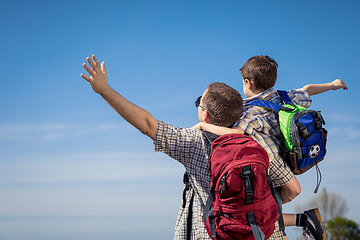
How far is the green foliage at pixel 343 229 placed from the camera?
33438 mm

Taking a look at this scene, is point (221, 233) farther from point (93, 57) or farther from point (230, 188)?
point (93, 57)

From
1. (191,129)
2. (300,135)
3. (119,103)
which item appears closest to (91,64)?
Answer: (119,103)

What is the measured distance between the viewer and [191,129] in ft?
12.6

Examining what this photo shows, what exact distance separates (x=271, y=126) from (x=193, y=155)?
1059 millimetres

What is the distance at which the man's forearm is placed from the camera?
3541 mm

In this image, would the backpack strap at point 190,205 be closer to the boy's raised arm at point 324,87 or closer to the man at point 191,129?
the man at point 191,129

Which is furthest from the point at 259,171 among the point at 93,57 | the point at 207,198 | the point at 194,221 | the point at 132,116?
the point at 93,57

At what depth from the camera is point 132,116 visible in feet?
11.7

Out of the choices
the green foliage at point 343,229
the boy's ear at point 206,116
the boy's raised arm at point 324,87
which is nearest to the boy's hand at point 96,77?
the boy's ear at point 206,116

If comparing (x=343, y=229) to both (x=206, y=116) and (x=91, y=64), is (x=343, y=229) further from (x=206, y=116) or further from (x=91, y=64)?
(x=91, y=64)

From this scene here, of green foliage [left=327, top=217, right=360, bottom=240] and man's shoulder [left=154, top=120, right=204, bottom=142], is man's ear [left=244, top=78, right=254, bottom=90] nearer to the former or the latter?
man's shoulder [left=154, top=120, right=204, bottom=142]

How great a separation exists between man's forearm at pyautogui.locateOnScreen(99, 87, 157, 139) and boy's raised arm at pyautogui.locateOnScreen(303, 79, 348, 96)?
2.84 m

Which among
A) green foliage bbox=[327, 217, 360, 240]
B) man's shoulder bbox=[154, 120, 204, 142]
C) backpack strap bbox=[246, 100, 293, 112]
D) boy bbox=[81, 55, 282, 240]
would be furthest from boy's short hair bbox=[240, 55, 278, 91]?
green foliage bbox=[327, 217, 360, 240]

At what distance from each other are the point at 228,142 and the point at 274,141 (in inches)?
39.2
